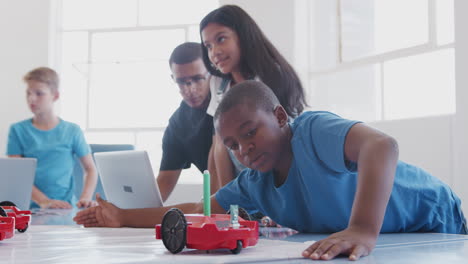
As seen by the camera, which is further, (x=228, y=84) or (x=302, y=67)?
(x=302, y=67)

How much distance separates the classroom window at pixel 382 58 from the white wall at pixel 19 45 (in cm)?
256

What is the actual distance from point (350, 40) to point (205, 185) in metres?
3.59

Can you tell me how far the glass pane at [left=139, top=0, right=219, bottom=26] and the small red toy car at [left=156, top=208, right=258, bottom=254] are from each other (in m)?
4.12

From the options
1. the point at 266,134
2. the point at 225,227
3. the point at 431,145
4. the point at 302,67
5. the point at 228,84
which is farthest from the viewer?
the point at 302,67

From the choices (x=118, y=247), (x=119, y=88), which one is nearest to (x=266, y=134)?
(x=118, y=247)

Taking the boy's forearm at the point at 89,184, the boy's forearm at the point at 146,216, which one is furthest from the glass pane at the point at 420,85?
the boy's forearm at the point at 146,216

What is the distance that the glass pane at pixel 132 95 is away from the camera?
4.65 meters

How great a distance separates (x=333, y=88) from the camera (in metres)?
4.42

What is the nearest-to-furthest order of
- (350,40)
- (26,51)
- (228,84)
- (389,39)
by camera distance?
(228,84), (389,39), (350,40), (26,51)

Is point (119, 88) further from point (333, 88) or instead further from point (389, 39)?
point (389, 39)

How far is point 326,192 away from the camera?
3.88ft

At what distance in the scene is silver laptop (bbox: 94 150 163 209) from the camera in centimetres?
167

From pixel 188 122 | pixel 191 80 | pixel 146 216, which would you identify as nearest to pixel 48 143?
pixel 188 122

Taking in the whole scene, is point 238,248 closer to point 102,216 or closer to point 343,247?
point 343,247
